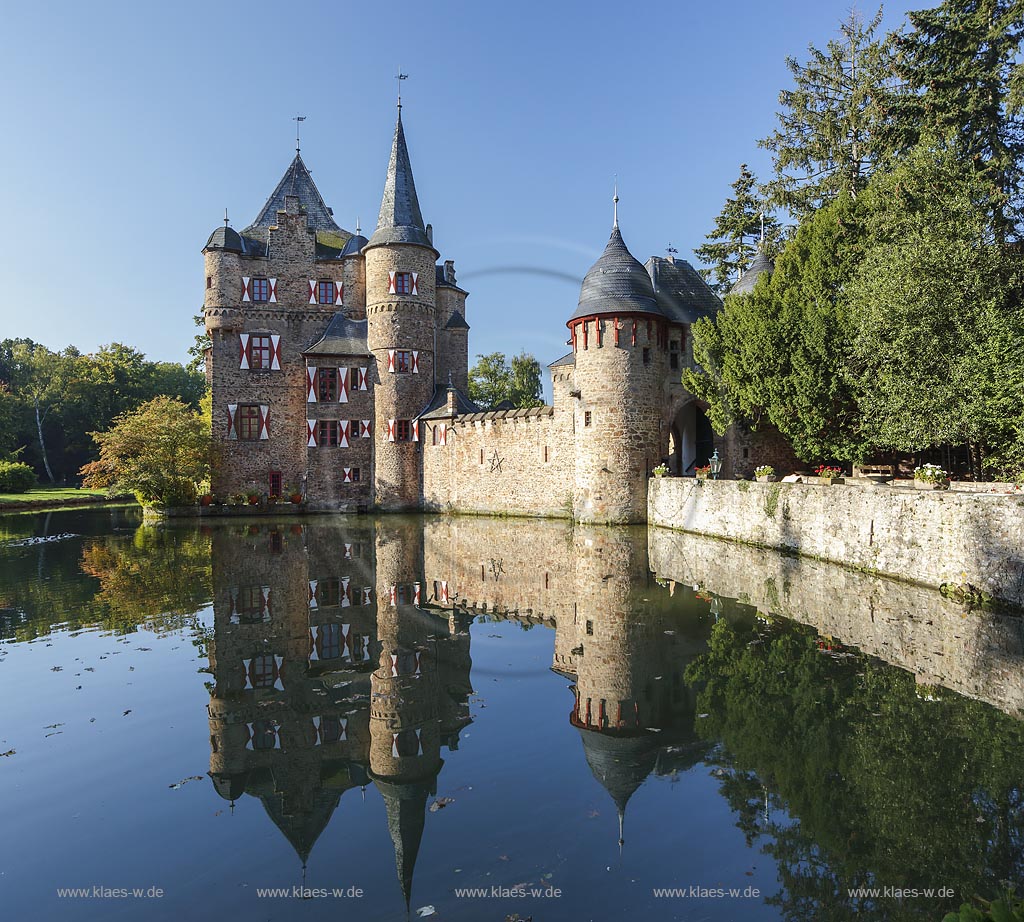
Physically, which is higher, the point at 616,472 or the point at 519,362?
the point at 519,362

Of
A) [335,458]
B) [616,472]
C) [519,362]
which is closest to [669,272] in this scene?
[616,472]

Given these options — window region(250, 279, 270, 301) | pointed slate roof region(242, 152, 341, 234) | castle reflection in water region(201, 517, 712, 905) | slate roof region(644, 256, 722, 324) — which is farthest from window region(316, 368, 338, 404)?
castle reflection in water region(201, 517, 712, 905)

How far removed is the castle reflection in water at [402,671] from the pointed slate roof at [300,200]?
21.8m

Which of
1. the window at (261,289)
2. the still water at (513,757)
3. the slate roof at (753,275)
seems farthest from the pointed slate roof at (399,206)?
the still water at (513,757)

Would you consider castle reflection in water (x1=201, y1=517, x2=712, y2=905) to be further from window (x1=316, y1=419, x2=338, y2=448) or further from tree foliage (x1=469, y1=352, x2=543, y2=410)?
tree foliage (x1=469, y1=352, x2=543, y2=410)

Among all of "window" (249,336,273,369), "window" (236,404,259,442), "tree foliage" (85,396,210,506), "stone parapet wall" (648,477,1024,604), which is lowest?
"stone parapet wall" (648,477,1024,604)

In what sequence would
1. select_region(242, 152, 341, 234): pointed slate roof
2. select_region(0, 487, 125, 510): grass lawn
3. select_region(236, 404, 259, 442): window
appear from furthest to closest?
select_region(0, 487, 125, 510): grass lawn, select_region(242, 152, 341, 234): pointed slate roof, select_region(236, 404, 259, 442): window

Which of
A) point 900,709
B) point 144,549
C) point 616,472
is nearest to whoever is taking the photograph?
point 900,709

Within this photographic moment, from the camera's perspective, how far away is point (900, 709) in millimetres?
5852

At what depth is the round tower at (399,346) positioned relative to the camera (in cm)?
2809

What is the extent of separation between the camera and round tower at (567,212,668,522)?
20828mm

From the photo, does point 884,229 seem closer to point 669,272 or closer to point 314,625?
point 669,272

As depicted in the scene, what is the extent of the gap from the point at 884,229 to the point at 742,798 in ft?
50.4

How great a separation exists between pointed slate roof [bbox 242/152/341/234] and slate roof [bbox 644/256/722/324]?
641 inches
